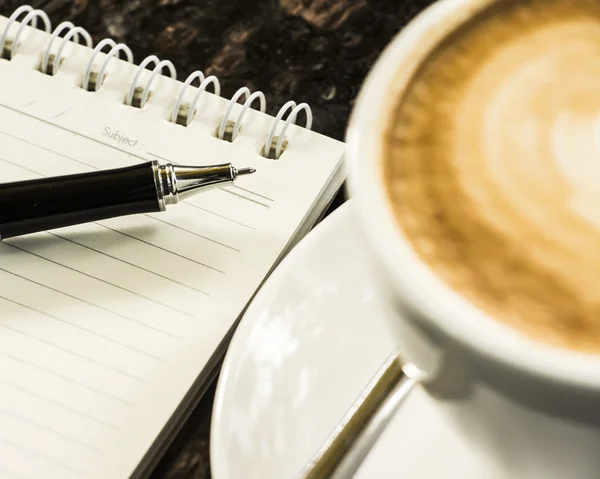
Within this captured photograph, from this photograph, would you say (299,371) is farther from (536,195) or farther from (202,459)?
(536,195)

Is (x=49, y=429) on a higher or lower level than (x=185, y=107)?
lower

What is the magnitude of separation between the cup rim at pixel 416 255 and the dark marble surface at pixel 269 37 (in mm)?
276

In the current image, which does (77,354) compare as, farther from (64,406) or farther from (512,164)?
(512,164)

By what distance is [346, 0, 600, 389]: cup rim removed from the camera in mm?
218

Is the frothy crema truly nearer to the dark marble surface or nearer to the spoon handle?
the spoon handle

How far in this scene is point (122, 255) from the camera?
466mm

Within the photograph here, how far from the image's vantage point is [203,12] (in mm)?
623

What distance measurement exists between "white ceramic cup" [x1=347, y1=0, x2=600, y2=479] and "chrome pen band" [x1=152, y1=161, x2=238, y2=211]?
0.66 feet

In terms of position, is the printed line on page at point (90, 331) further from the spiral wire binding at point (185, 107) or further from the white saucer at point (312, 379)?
the spiral wire binding at point (185, 107)

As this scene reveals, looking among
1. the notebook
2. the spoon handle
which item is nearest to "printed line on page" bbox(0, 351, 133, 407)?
the notebook

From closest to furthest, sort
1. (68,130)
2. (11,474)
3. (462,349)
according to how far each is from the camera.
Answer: (462,349)
(11,474)
(68,130)

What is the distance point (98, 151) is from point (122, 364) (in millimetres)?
177

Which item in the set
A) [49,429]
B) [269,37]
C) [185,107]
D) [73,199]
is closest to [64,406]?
[49,429]

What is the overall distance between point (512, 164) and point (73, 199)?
312 mm
